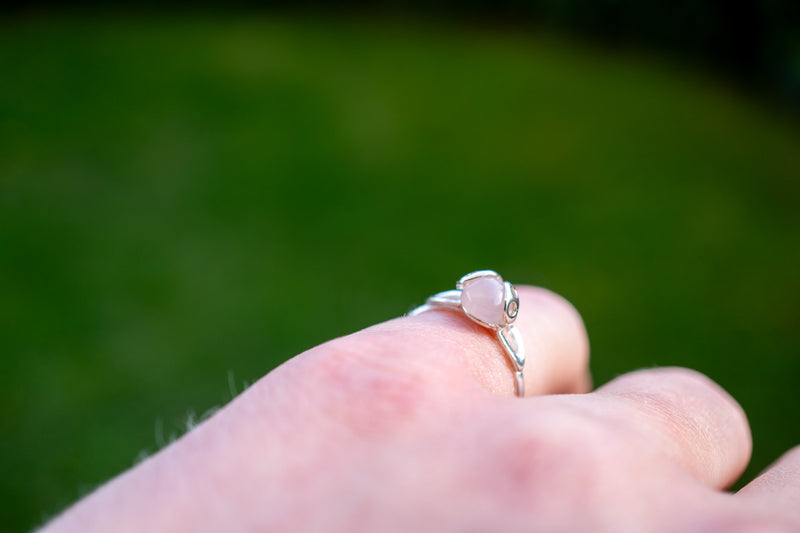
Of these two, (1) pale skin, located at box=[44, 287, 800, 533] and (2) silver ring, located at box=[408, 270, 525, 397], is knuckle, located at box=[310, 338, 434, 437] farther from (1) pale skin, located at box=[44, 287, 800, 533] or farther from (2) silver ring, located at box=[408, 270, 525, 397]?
(2) silver ring, located at box=[408, 270, 525, 397]

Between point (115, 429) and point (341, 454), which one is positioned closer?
point (341, 454)

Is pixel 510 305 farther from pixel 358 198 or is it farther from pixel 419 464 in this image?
pixel 358 198

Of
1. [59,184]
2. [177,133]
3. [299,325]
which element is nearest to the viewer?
[299,325]

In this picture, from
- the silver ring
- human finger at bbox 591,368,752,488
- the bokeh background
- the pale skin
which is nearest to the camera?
the pale skin

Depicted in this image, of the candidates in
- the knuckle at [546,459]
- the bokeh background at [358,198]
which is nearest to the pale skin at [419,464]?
the knuckle at [546,459]

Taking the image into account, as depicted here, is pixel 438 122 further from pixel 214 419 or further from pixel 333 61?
pixel 214 419

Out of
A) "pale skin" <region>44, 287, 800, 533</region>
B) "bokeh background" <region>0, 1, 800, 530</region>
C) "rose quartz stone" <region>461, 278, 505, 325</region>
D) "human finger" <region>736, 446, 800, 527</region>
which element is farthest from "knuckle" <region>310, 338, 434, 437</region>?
"bokeh background" <region>0, 1, 800, 530</region>

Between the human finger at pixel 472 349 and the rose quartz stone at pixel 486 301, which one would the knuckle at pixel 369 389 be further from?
the rose quartz stone at pixel 486 301

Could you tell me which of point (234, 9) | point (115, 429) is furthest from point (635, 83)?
point (115, 429)
